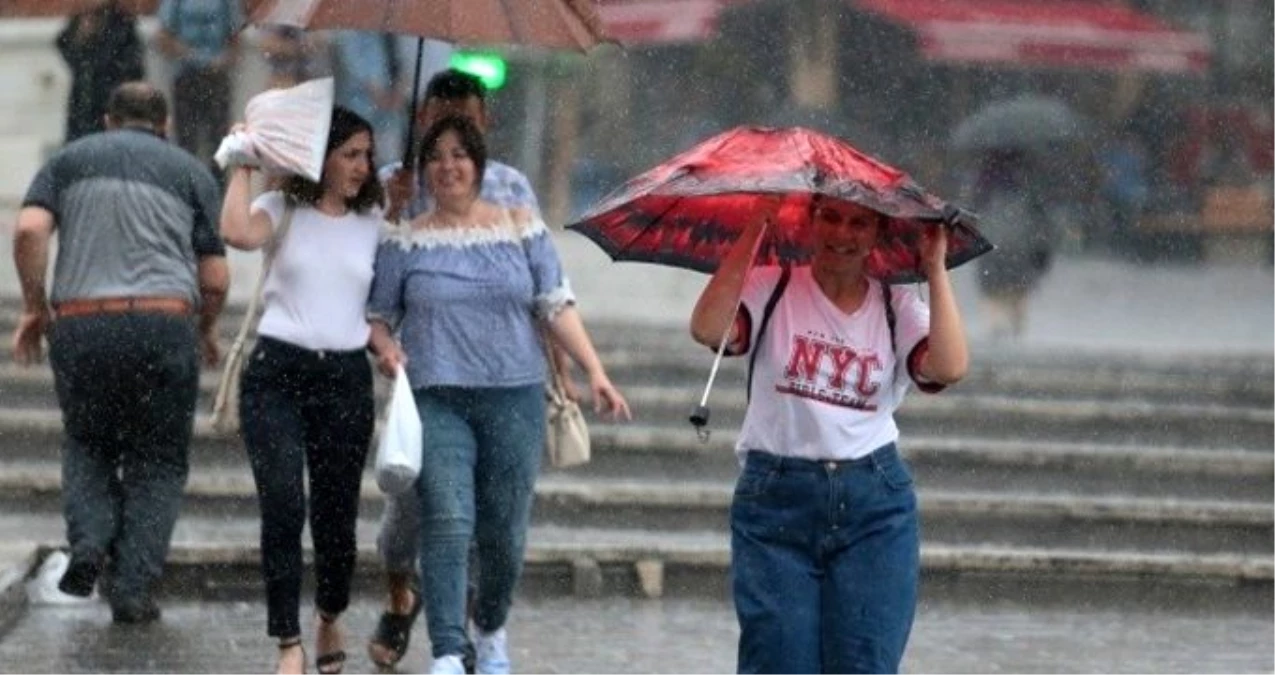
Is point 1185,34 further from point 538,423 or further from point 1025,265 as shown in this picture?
point 538,423

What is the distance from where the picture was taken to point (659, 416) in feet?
49.0

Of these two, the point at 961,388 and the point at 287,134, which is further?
the point at 961,388

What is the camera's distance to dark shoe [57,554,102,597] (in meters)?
11.0

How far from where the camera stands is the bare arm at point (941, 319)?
7.67 metres

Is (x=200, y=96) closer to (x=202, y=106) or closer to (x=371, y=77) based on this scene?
(x=202, y=106)

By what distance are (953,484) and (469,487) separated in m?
4.89

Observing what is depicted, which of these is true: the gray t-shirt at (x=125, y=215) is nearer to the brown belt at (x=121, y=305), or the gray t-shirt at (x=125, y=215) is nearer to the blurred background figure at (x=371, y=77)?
the brown belt at (x=121, y=305)

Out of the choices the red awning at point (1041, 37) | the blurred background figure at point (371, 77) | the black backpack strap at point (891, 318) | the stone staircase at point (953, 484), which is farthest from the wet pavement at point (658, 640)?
the red awning at point (1041, 37)

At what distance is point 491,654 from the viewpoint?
1007 centimetres

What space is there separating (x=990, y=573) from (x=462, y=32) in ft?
12.9

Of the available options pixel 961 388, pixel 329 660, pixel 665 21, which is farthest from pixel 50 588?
pixel 665 21

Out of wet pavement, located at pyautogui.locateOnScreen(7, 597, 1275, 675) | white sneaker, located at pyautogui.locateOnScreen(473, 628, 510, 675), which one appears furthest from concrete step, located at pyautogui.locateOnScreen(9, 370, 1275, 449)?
white sneaker, located at pyautogui.locateOnScreen(473, 628, 510, 675)

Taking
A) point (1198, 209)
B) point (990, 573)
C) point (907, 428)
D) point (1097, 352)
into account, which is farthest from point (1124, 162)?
point (990, 573)

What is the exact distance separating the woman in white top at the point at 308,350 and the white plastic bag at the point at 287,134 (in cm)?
13
